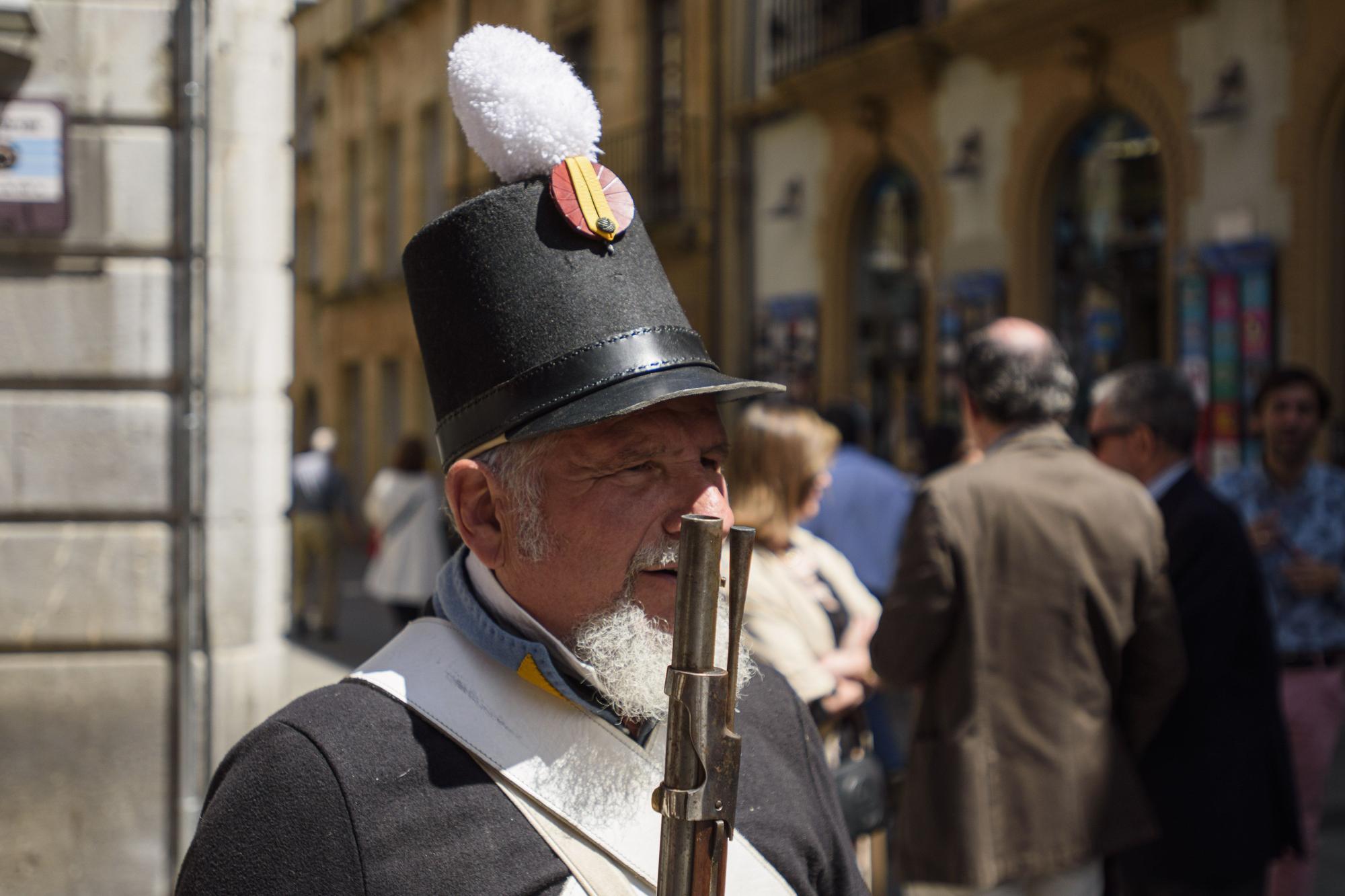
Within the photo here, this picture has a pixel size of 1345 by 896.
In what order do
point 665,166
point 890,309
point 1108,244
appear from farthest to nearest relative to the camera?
point 665,166
point 890,309
point 1108,244

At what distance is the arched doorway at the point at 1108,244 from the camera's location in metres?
11.3

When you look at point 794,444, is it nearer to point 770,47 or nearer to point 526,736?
point 526,736

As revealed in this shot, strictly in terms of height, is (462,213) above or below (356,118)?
below

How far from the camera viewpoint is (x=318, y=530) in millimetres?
12156

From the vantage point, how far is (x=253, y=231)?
484 cm

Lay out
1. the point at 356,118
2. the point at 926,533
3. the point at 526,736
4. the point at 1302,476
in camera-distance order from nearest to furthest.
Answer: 1. the point at 526,736
2. the point at 926,533
3. the point at 1302,476
4. the point at 356,118

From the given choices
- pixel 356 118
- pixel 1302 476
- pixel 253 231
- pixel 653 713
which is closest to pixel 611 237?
pixel 653 713

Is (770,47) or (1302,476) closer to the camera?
(1302,476)

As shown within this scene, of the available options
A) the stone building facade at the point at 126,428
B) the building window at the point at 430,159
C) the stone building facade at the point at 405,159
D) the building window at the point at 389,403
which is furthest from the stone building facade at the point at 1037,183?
the building window at the point at 389,403

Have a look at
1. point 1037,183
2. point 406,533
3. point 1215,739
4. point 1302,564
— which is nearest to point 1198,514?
point 1215,739

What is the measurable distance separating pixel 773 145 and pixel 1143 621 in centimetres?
1294

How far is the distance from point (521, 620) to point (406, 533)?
27.1 feet

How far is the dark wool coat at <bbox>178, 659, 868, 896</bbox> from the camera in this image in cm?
157

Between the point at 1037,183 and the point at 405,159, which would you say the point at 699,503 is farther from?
the point at 405,159
